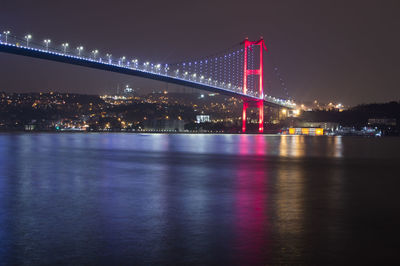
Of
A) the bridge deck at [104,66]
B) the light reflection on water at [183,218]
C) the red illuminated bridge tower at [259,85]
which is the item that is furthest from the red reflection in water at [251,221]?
the red illuminated bridge tower at [259,85]

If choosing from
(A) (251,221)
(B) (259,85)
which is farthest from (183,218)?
(B) (259,85)

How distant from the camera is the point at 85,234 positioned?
5.56 metres

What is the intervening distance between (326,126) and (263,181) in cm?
9979

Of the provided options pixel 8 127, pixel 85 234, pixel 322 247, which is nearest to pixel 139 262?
pixel 85 234

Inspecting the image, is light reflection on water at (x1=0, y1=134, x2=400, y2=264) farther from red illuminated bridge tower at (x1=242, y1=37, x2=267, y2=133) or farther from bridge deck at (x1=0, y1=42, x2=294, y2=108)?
red illuminated bridge tower at (x1=242, y1=37, x2=267, y2=133)

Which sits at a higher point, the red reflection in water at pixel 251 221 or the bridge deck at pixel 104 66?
the bridge deck at pixel 104 66

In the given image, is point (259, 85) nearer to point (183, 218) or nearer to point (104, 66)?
point (104, 66)

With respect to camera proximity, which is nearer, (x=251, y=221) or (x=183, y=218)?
(x=251, y=221)

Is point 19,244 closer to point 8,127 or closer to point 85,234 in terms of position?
point 85,234

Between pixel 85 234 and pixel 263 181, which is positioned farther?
pixel 263 181

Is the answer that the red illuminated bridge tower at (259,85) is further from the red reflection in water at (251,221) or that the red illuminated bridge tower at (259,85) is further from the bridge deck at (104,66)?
the red reflection in water at (251,221)

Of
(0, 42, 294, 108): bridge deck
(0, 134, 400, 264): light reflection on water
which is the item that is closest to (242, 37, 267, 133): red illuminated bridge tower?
(0, 42, 294, 108): bridge deck

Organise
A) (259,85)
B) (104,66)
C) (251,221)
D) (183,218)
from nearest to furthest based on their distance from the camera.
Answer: (251,221)
(183,218)
(104,66)
(259,85)

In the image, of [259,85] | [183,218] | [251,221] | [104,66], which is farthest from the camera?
[259,85]
